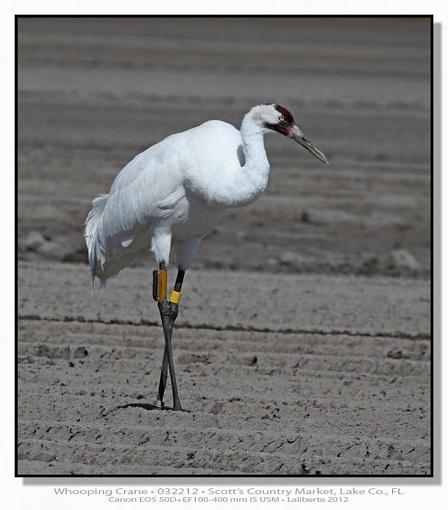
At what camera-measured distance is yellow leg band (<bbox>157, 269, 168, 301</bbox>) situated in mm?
9617

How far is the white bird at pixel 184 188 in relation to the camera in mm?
9078

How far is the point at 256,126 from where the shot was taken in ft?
30.0

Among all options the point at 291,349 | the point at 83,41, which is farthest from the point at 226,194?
the point at 83,41

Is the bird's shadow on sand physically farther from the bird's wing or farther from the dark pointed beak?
the dark pointed beak

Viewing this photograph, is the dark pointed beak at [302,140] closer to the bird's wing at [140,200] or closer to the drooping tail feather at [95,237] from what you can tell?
the bird's wing at [140,200]

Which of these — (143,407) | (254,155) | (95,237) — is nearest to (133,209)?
(95,237)

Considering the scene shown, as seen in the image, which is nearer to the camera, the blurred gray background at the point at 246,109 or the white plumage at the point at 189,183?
the white plumage at the point at 189,183

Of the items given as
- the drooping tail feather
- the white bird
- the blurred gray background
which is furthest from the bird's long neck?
the blurred gray background

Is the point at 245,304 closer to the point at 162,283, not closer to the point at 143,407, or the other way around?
the point at 162,283

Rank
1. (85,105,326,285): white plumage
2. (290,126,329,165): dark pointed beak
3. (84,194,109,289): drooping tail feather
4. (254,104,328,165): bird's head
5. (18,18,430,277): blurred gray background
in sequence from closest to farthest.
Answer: (85,105,326,285): white plumage < (254,104,328,165): bird's head < (290,126,329,165): dark pointed beak < (84,194,109,289): drooping tail feather < (18,18,430,277): blurred gray background

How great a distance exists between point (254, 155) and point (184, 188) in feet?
1.74

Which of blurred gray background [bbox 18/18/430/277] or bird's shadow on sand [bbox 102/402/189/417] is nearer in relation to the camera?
bird's shadow on sand [bbox 102/402/189/417]

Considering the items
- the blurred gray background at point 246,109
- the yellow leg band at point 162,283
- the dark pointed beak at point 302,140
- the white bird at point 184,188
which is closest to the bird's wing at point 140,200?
the white bird at point 184,188

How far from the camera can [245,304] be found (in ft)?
42.2
